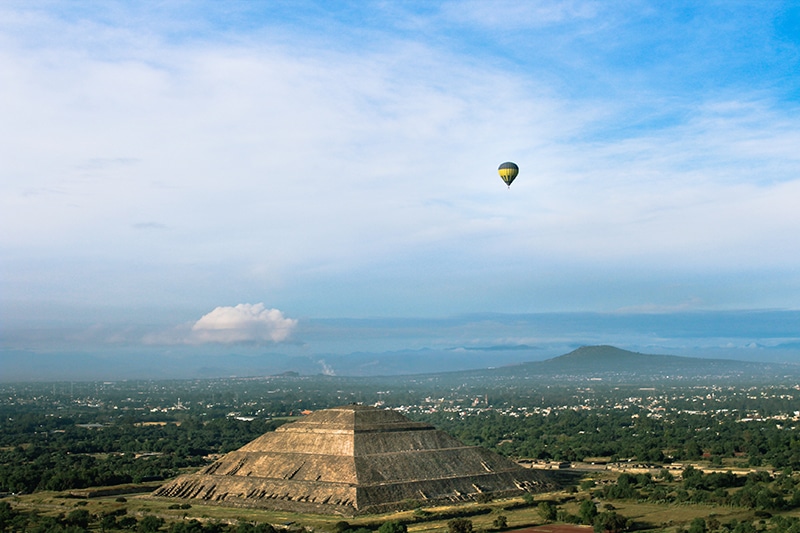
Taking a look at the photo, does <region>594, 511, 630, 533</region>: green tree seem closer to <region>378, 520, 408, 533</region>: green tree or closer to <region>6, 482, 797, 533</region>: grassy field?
<region>6, 482, 797, 533</region>: grassy field

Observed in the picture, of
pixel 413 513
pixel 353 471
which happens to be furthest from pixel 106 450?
pixel 413 513

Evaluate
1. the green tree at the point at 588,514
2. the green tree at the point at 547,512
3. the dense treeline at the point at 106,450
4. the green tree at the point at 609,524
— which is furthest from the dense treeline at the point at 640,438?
the green tree at the point at 609,524

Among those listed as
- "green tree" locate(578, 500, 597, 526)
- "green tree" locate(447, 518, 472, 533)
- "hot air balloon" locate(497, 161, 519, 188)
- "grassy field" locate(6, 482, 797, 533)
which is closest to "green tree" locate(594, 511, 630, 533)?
"grassy field" locate(6, 482, 797, 533)

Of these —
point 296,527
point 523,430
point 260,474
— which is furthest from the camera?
point 523,430

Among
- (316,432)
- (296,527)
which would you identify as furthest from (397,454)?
(296,527)

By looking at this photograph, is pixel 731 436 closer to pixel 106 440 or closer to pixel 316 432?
pixel 316 432

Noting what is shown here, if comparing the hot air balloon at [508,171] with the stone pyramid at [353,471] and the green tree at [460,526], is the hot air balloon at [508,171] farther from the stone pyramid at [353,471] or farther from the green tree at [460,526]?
the green tree at [460,526]
